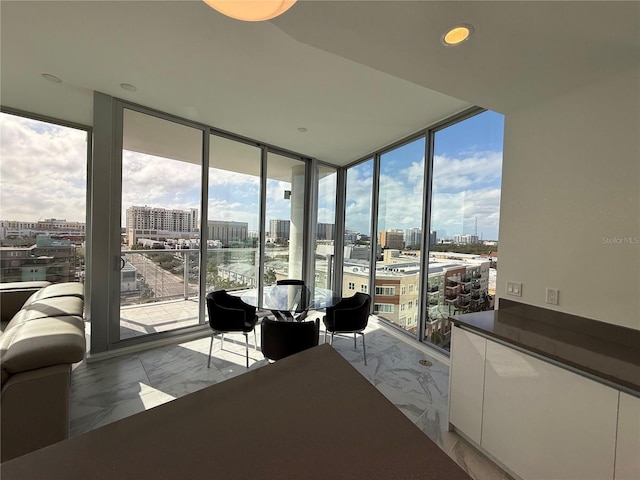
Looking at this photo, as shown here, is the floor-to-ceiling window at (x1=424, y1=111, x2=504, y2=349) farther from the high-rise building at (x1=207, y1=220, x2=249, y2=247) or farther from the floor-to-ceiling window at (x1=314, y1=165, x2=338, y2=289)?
the high-rise building at (x1=207, y1=220, x2=249, y2=247)

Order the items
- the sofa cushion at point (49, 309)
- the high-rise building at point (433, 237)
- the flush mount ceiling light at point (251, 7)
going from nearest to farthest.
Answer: the flush mount ceiling light at point (251, 7), the sofa cushion at point (49, 309), the high-rise building at point (433, 237)

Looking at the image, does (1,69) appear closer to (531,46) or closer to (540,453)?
(531,46)

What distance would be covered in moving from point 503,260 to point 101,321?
404 centimetres

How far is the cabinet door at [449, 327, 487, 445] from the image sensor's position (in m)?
1.80

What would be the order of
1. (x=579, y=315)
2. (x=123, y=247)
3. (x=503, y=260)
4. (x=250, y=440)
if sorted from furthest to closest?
1. (x=123, y=247)
2. (x=503, y=260)
3. (x=579, y=315)
4. (x=250, y=440)

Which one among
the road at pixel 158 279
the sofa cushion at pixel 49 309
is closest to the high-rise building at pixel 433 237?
Answer: the road at pixel 158 279

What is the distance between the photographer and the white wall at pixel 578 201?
1.63 m

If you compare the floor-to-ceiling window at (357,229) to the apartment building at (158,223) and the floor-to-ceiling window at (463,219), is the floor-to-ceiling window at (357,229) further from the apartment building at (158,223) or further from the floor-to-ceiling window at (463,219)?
the apartment building at (158,223)

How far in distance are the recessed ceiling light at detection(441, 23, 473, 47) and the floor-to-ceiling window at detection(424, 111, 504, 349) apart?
155 centimetres

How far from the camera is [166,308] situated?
12.4 ft

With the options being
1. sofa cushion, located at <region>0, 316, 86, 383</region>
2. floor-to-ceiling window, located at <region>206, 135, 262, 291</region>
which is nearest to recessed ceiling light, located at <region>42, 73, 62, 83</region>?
floor-to-ceiling window, located at <region>206, 135, 262, 291</region>

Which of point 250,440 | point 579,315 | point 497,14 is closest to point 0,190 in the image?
point 250,440

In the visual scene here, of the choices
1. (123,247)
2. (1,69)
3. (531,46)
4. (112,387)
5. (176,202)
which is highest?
(1,69)

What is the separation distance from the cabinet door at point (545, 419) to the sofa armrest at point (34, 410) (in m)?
2.59
